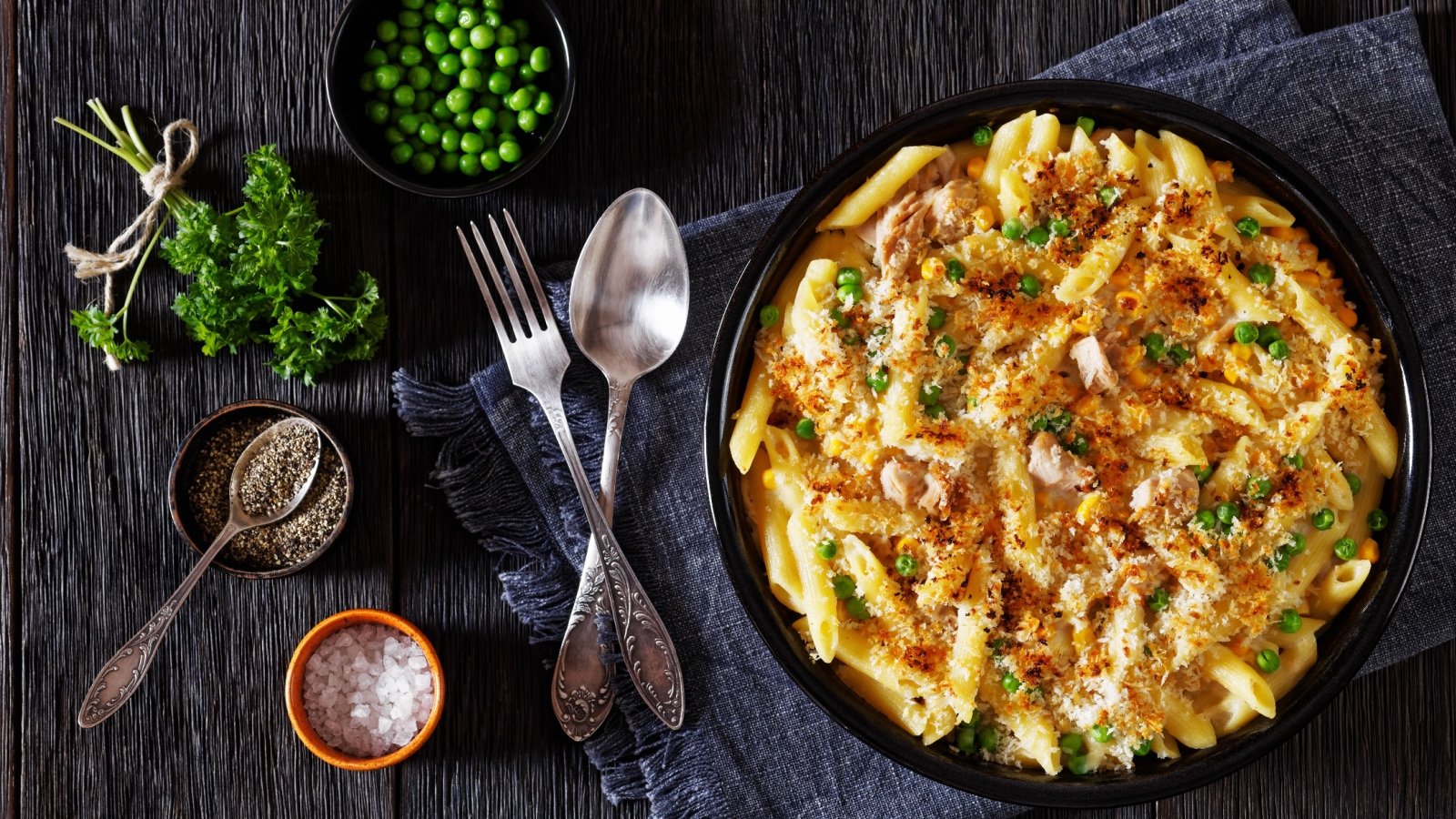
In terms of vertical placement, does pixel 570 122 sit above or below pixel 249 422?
above

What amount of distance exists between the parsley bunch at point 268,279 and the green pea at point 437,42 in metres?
0.56

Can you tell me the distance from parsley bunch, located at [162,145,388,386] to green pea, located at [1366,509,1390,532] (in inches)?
111

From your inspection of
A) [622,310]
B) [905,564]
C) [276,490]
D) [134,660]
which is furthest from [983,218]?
[134,660]

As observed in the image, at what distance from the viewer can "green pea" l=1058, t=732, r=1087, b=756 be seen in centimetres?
291

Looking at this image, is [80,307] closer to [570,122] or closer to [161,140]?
[161,140]

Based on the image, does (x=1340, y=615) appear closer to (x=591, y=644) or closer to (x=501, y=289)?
(x=591, y=644)

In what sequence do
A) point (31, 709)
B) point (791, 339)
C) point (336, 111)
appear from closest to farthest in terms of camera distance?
point (791, 339) < point (336, 111) < point (31, 709)

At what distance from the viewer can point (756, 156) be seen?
3.48 meters

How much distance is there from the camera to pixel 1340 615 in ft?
9.70

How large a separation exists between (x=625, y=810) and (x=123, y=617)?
65.8 inches

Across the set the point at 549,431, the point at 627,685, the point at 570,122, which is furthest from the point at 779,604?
the point at 570,122

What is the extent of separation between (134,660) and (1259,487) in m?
3.20

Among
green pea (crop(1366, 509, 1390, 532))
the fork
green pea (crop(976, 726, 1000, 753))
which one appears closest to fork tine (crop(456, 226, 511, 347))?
the fork

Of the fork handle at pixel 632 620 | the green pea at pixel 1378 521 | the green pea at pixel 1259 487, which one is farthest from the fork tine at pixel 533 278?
the green pea at pixel 1378 521
